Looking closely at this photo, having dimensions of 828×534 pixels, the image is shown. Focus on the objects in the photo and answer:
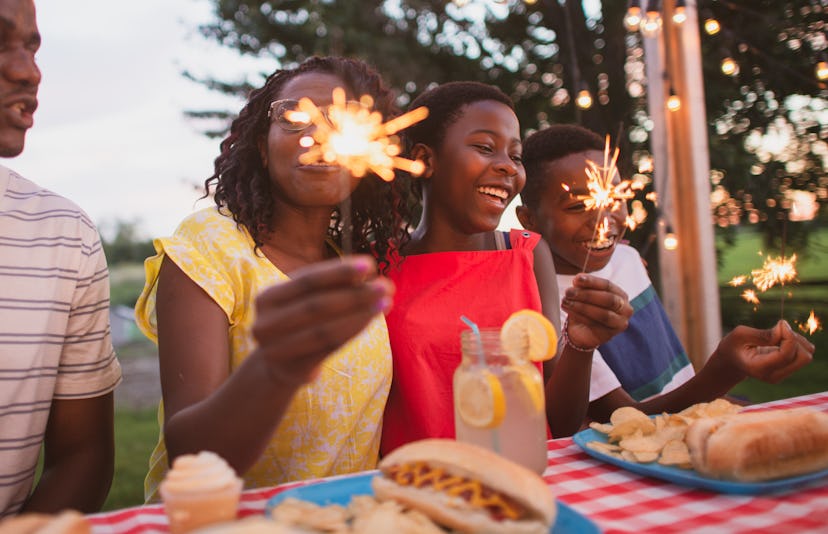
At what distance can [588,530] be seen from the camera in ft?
3.78

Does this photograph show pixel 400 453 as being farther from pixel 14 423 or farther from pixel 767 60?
pixel 767 60

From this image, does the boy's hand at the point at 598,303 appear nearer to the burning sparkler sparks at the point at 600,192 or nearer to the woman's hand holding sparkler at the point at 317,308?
the woman's hand holding sparkler at the point at 317,308

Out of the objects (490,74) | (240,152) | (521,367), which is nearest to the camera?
(521,367)

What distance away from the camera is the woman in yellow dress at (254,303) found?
4.70 ft

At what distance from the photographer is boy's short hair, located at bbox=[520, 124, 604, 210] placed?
10.2 feet

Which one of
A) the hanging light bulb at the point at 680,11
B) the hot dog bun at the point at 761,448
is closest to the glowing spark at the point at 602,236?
the hot dog bun at the point at 761,448

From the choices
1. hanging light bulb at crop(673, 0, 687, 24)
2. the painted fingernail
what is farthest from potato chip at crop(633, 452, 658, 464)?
hanging light bulb at crop(673, 0, 687, 24)

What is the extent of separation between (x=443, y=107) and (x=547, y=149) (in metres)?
0.83

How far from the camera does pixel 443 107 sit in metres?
2.54

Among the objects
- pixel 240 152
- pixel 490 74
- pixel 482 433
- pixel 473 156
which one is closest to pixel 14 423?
pixel 240 152

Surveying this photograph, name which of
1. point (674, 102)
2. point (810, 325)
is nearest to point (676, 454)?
point (810, 325)

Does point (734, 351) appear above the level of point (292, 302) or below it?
below

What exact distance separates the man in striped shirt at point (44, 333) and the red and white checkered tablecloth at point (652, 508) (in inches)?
24.4

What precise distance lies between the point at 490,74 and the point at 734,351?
5.78 m
